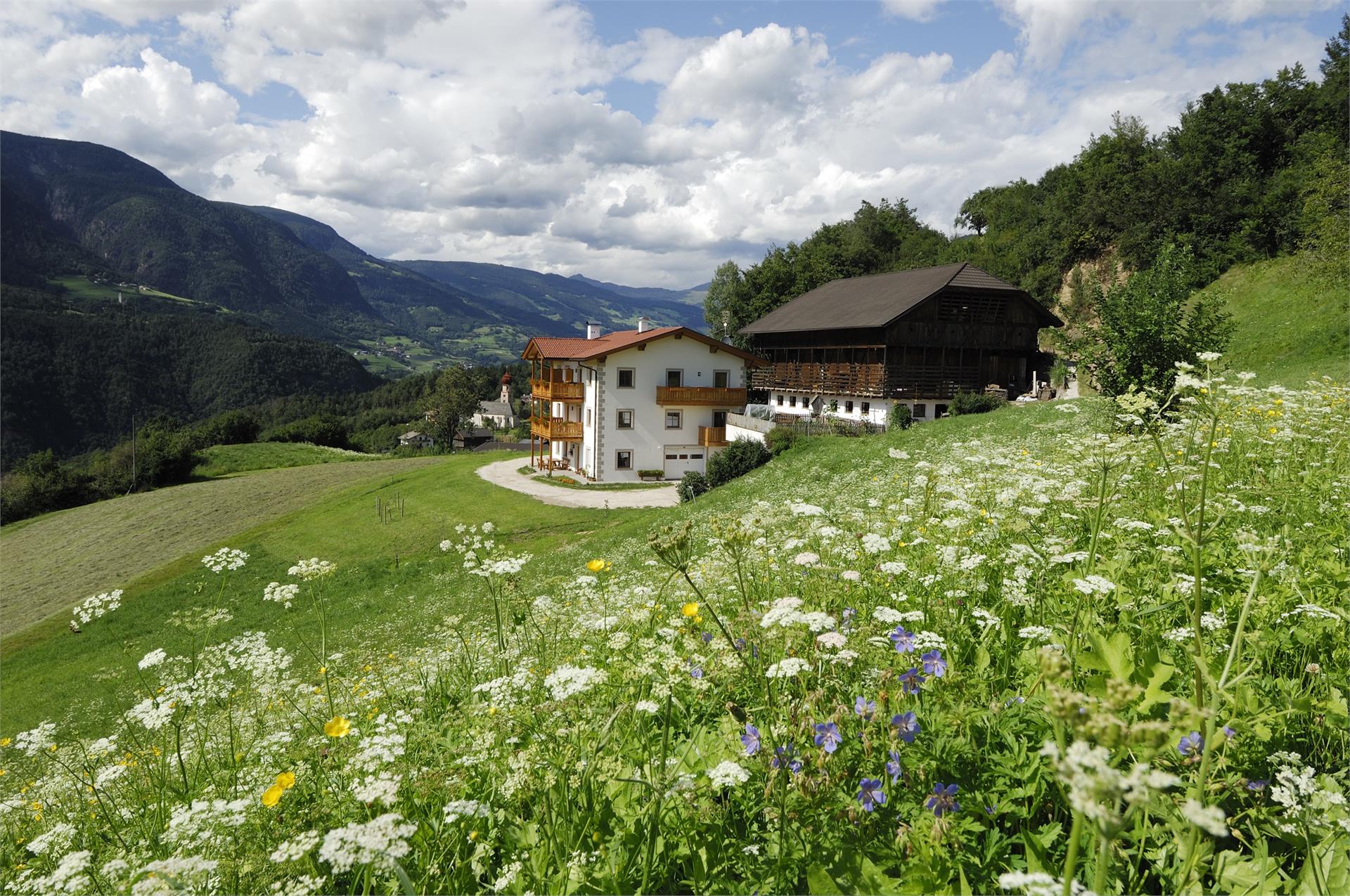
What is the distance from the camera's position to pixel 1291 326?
30.8 metres

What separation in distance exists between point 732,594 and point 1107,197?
6194cm

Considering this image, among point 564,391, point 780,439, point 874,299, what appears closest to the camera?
point 780,439

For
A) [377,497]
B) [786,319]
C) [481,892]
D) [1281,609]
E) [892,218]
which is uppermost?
[892,218]

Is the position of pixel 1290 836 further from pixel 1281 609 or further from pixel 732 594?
pixel 732 594

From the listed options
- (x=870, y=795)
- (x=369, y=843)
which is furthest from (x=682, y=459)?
(x=369, y=843)

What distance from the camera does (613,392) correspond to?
4291 cm

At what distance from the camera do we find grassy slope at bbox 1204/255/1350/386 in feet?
80.5

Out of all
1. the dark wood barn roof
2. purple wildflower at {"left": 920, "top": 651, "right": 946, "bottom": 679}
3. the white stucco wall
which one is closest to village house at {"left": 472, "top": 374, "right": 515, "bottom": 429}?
the dark wood barn roof

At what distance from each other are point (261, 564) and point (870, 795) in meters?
35.2

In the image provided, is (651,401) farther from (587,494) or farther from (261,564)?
(261,564)

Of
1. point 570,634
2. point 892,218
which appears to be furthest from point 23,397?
point 570,634

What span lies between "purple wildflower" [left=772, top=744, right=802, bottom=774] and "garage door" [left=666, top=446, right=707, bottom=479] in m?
41.9

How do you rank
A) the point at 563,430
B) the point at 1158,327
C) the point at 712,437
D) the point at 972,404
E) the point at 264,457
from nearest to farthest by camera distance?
the point at 1158,327, the point at 972,404, the point at 712,437, the point at 563,430, the point at 264,457

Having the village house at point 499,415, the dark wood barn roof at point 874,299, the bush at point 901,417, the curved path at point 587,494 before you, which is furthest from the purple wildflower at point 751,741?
the village house at point 499,415
